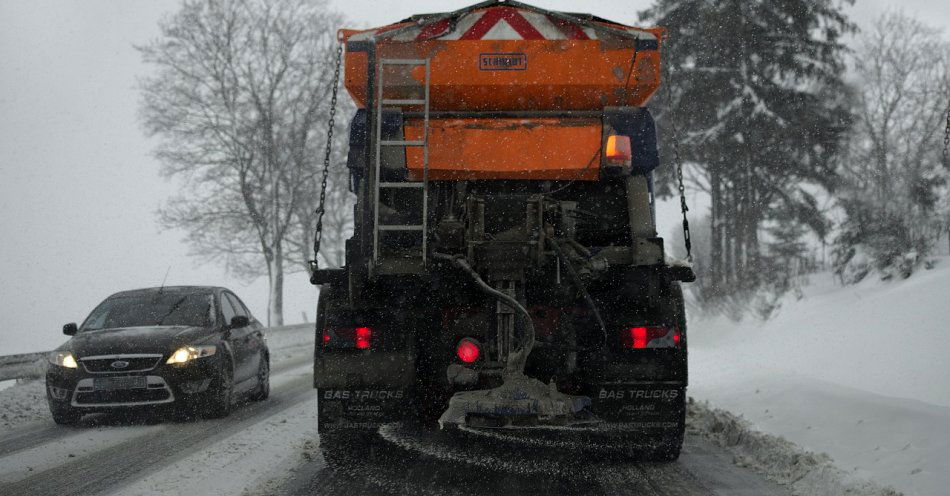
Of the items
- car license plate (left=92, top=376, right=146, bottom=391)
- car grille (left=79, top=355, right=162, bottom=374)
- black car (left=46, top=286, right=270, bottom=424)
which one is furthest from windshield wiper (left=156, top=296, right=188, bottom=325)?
car license plate (left=92, top=376, right=146, bottom=391)

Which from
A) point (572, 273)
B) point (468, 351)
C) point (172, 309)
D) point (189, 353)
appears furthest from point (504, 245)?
point (172, 309)

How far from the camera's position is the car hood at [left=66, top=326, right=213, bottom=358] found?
9.22m

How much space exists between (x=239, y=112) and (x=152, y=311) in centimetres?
2243

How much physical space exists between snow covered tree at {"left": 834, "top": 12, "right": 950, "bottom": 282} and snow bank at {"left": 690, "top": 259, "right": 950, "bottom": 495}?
736 millimetres

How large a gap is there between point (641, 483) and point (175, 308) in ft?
21.7

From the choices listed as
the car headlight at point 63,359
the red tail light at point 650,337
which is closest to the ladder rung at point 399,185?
the red tail light at point 650,337

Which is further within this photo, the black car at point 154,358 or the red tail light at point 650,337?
the black car at point 154,358

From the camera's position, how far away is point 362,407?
237 inches

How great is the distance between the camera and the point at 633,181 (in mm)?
6277

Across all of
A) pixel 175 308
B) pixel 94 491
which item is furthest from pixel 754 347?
pixel 94 491

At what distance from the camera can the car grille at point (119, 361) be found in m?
9.10

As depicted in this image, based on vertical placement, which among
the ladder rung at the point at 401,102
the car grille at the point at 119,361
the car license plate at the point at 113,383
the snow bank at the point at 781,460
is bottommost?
the snow bank at the point at 781,460

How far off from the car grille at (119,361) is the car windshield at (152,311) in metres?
1.13

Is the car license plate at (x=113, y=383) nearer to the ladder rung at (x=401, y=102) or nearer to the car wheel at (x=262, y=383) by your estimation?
the car wheel at (x=262, y=383)
